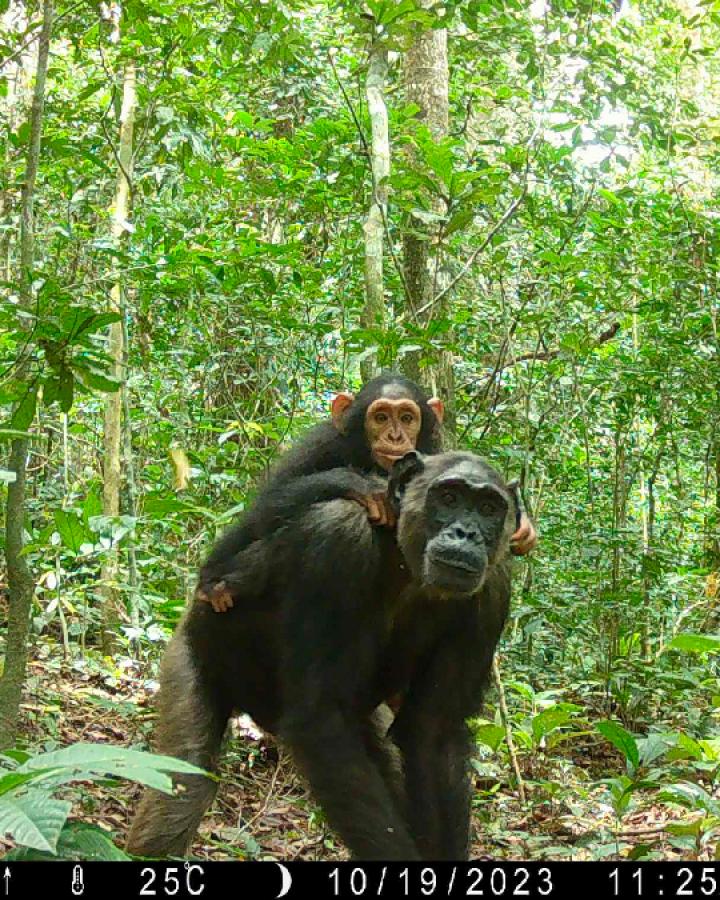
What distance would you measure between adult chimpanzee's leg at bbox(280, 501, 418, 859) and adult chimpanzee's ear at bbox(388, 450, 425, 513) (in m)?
0.21

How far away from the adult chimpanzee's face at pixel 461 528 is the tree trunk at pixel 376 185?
2.37 m

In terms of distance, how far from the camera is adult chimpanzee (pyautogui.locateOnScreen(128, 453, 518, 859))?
4.66 meters

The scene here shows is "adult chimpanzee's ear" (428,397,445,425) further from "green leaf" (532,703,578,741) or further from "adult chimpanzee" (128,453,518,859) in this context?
"green leaf" (532,703,578,741)

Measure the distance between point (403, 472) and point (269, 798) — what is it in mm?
2081

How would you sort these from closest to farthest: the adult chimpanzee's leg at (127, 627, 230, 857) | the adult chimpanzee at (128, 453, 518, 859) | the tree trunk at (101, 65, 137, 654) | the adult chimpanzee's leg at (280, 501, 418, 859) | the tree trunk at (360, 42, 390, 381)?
1. the adult chimpanzee's leg at (280, 501, 418, 859)
2. the adult chimpanzee at (128, 453, 518, 859)
3. the adult chimpanzee's leg at (127, 627, 230, 857)
4. the tree trunk at (360, 42, 390, 381)
5. the tree trunk at (101, 65, 137, 654)

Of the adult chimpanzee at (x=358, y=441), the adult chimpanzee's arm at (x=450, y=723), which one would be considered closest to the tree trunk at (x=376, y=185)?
the adult chimpanzee at (x=358, y=441)

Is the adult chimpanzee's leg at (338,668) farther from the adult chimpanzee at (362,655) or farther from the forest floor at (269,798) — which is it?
the forest floor at (269,798)

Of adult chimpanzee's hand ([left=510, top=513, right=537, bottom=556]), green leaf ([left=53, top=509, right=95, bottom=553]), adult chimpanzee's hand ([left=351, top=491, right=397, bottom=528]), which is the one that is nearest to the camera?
green leaf ([left=53, top=509, right=95, bottom=553])

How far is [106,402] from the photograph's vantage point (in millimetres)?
8789

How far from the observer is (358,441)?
6.41 meters

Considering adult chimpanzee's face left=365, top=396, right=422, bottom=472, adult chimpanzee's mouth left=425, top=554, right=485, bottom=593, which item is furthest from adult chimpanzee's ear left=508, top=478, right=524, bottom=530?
adult chimpanzee's face left=365, top=396, right=422, bottom=472
